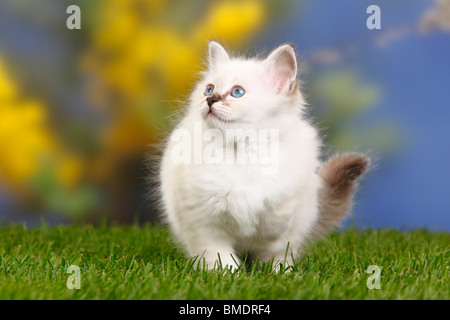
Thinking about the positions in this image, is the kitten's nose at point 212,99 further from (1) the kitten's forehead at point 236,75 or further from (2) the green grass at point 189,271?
(2) the green grass at point 189,271

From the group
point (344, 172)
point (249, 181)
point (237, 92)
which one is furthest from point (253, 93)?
point (344, 172)

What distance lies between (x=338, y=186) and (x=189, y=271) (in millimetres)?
850

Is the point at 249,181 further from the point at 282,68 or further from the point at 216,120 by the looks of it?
the point at 282,68

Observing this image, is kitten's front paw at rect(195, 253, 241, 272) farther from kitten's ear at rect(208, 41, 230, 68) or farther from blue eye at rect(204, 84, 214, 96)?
kitten's ear at rect(208, 41, 230, 68)

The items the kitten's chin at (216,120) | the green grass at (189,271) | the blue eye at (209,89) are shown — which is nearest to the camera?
the green grass at (189,271)

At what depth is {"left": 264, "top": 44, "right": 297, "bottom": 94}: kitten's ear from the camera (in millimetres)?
2236

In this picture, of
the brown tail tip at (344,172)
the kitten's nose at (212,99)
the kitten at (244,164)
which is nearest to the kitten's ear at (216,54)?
the kitten at (244,164)

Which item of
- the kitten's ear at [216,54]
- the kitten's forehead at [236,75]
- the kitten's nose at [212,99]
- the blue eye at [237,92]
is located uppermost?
the kitten's ear at [216,54]

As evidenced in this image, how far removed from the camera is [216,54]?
2449 millimetres

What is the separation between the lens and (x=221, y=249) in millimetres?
2273

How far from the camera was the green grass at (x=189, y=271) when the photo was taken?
76.2 inches

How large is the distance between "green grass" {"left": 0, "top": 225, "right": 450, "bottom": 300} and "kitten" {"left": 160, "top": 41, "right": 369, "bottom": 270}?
0.40 ft

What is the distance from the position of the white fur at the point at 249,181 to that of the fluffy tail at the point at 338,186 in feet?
1.09
